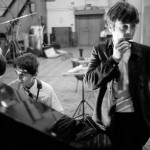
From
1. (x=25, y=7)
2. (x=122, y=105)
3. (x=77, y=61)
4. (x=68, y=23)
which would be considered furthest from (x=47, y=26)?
(x=122, y=105)

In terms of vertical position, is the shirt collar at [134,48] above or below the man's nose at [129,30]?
below

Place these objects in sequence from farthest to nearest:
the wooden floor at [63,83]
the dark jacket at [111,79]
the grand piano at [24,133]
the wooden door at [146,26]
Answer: the wooden door at [146,26], the wooden floor at [63,83], the dark jacket at [111,79], the grand piano at [24,133]

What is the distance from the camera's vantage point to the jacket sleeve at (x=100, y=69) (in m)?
1.33

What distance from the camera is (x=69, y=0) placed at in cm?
1489

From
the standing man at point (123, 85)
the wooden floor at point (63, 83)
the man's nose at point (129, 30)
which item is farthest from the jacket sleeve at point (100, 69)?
the wooden floor at point (63, 83)

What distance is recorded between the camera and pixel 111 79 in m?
1.37

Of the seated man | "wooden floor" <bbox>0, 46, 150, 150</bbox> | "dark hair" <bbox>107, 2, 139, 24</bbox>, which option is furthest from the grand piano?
"wooden floor" <bbox>0, 46, 150, 150</bbox>

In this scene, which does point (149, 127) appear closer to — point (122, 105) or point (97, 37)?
point (122, 105)

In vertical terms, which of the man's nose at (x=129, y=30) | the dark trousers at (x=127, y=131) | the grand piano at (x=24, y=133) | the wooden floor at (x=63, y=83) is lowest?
the wooden floor at (x=63, y=83)

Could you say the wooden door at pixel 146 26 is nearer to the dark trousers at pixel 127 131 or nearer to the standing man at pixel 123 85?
the standing man at pixel 123 85

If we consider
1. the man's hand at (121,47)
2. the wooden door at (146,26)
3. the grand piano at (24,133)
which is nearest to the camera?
the grand piano at (24,133)

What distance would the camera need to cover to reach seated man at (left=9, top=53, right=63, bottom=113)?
6.92ft

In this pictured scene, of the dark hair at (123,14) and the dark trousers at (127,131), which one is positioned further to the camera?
the dark trousers at (127,131)

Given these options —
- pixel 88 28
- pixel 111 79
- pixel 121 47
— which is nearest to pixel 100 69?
pixel 111 79
